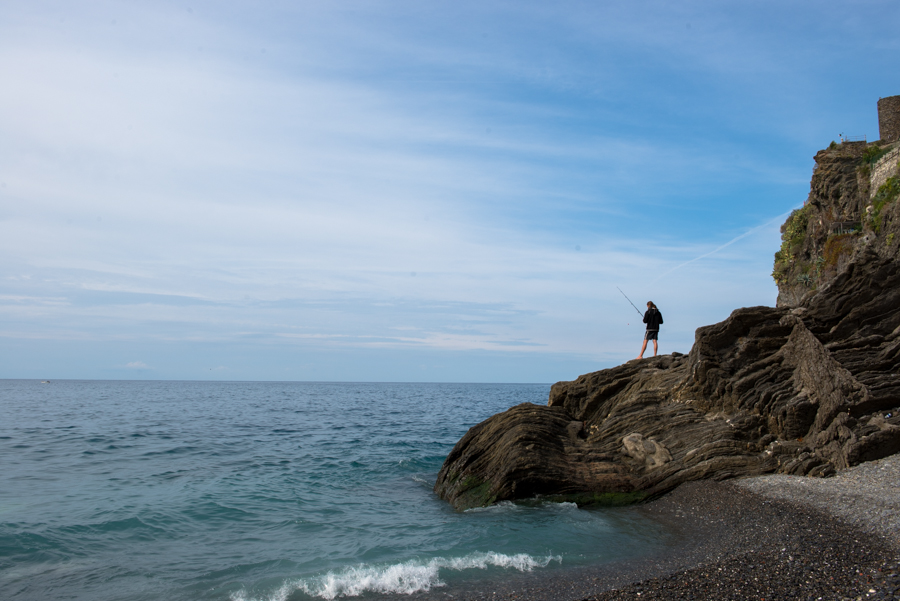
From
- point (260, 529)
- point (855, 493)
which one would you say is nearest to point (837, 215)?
point (855, 493)

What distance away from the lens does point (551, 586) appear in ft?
28.0

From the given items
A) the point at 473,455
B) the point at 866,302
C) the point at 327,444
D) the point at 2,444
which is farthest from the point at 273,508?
the point at 2,444

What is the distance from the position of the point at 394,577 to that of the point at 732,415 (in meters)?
9.68

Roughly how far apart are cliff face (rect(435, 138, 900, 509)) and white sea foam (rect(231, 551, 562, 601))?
4.08m

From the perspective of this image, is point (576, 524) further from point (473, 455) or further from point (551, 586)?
point (473, 455)

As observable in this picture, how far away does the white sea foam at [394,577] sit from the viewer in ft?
29.6

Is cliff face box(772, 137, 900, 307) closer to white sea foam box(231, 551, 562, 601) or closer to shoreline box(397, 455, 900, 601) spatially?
shoreline box(397, 455, 900, 601)

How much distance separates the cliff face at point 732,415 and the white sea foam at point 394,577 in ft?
13.4

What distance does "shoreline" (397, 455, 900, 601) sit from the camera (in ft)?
24.8

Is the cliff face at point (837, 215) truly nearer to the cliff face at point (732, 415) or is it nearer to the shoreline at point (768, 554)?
the cliff face at point (732, 415)

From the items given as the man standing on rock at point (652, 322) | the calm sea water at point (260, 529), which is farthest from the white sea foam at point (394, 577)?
the man standing on rock at point (652, 322)

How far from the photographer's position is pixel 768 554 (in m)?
8.70

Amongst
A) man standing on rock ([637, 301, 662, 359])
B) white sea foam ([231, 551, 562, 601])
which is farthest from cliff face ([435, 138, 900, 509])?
white sea foam ([231, 551, 562, 601])

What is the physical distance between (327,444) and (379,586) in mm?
18255
